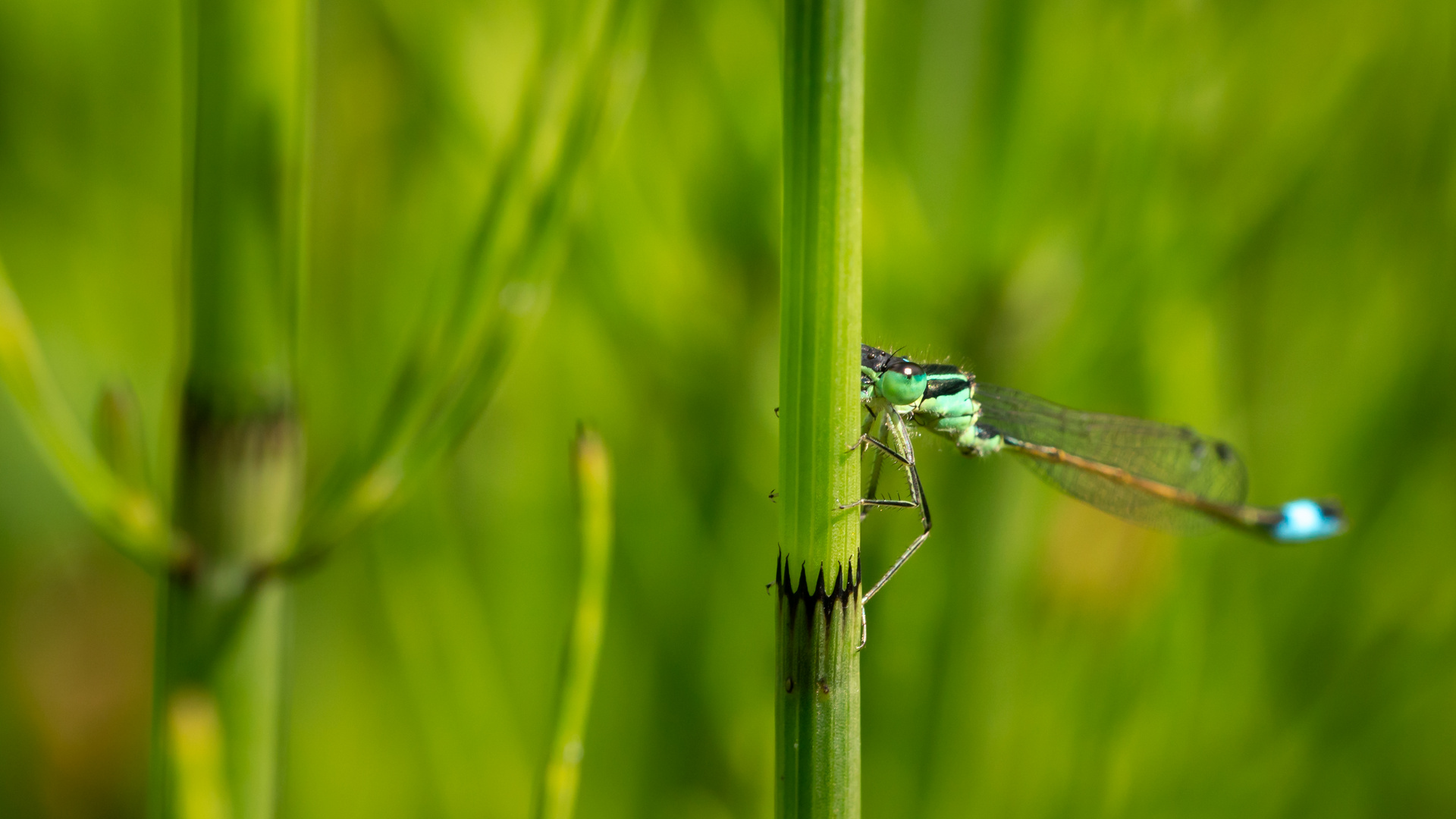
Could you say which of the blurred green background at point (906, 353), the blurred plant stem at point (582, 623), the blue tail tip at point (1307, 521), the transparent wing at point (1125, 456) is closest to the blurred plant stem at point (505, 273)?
the blurred plant stem at point (582, 623)

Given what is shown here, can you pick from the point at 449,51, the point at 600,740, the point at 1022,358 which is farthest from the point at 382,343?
the point at 1022,358

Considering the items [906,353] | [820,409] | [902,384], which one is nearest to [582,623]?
[820,409]

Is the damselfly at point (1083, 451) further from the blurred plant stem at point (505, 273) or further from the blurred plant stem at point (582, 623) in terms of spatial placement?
the blurred plant stem at point (582, 623)

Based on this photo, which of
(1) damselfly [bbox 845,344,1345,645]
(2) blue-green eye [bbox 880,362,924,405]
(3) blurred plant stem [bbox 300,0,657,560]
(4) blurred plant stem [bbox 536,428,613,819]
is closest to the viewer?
(4) blurred plant stem [bbox 536,428,613,819]

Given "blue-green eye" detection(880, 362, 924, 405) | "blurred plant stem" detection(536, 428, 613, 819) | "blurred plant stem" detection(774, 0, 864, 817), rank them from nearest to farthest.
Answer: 1. "blurred plant stem" detection(774, 0, 864, 817)
2. "blurred plant stem" detection(536, 428, 613, 819)
3. "blue-green eye" detection(880, 362, 924, 405)

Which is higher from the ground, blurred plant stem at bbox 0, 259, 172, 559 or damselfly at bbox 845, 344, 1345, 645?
damselfly at bbox 845, 344, 1345, 645

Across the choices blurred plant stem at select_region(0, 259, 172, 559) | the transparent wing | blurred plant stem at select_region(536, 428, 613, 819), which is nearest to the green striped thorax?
the transparent wing

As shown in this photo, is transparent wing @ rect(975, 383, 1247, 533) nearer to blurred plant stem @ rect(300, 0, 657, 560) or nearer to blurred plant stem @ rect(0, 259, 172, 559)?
blurred plant stem @ rect(300, 0, 657, 560)
